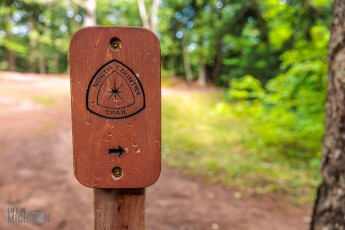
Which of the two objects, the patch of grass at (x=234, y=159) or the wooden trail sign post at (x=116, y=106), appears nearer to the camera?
the wooden trail sign post at (x=116, y=106)

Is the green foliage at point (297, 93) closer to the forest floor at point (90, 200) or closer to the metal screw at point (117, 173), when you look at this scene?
the forest floor at point (90, 200)

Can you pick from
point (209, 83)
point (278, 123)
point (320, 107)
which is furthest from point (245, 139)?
point (209, 83)

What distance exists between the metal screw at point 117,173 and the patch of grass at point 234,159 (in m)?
3.31

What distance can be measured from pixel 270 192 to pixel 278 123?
130 centimetres

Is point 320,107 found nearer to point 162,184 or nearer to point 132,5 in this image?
point 162,184

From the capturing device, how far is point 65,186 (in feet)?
12.9

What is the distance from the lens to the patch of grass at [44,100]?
9.62 metres

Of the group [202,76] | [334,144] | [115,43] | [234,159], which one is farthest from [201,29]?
[115,43]

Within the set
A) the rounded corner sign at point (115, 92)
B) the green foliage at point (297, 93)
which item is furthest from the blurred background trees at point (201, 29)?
the rounded corner sign at point (115, 92)

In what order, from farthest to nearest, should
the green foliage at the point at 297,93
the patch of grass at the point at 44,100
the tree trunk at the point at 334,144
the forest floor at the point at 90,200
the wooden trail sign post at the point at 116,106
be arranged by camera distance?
the patch of grass at the point at 44,100 < the green foliage at the point at 297,93 < the forest floor at the point at 90,200 < the tree trunk at the point at 334,144 < the wooden trail sign post at the point at 116,106

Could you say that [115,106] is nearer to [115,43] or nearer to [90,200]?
[115,43]

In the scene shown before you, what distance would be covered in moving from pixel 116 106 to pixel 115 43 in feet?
0.70

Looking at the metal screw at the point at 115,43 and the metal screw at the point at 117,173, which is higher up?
the metal screw at the point at 115,43

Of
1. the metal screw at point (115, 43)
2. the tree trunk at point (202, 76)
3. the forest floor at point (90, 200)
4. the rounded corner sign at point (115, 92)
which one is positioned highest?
the tree trunk at point (202, 76)
